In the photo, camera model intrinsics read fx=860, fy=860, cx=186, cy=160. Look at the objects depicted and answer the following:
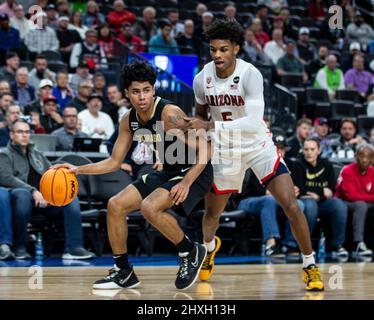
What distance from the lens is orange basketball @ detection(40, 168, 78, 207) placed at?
623cm

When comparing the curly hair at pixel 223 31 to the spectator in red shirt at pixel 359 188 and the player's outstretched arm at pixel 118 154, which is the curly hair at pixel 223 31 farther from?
the spectator in red shirt at pixel 359 188

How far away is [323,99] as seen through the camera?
1527 cm

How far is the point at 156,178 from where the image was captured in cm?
644

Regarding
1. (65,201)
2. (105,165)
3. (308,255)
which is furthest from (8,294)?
(308,255)

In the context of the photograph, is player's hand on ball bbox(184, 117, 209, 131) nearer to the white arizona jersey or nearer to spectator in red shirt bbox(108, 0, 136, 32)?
the white arizona jersey

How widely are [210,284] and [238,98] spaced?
151 cm

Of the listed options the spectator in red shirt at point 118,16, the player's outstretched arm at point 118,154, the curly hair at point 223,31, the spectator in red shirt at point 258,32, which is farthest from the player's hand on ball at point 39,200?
the spectator in red shirt at point 258,32

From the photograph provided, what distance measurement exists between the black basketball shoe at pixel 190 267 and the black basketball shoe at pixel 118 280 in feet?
1.14

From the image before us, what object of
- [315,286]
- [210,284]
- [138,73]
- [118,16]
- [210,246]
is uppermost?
[118,16]

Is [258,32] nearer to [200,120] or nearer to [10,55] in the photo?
[10,55]

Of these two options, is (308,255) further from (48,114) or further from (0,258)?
(48,114)

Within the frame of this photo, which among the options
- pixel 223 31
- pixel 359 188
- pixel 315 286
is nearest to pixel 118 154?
pixel 223 31

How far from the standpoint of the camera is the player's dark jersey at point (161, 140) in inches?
247
